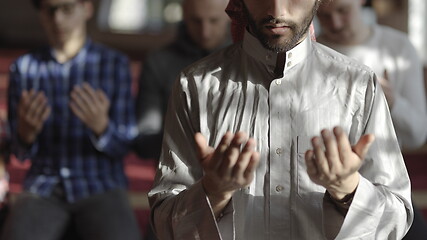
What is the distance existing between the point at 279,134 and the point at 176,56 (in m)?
1.35

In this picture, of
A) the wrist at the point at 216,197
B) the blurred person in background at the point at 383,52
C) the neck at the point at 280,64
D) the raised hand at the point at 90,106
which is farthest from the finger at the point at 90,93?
the wrist at the point at 216,197

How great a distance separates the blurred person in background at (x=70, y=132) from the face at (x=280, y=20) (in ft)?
3.91

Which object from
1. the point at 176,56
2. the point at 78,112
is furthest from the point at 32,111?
the point at 176,56

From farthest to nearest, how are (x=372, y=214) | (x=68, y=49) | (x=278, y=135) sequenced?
1. (x=68, y=49)
2. (x=278, y=135)
3. (x=372, y=214)

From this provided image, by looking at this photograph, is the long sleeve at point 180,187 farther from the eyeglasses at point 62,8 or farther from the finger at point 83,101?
the eyeglasses at point 62,8

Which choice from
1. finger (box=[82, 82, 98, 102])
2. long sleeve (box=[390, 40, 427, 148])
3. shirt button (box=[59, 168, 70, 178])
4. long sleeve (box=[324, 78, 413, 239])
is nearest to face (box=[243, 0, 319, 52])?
long sleeve (box=[324, 78, 413, 239])

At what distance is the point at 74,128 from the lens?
2.39 metres

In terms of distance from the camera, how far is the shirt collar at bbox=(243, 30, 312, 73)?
125 cm

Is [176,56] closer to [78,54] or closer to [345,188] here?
→ [78,54]

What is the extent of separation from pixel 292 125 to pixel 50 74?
1.41m

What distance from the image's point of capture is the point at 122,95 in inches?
→ 97.4

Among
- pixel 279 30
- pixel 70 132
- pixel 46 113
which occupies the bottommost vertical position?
pixel 70 132

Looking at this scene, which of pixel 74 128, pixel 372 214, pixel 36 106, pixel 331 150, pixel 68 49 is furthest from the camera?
pixel 68 49

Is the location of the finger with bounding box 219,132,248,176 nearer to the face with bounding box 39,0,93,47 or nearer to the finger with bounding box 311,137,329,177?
the finger with bounding box 311,137,329,177
